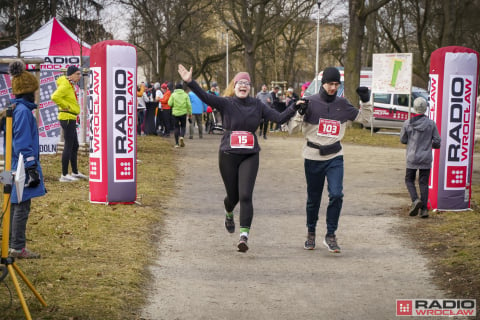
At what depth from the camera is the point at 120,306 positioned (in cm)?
625

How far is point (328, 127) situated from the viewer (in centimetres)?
859

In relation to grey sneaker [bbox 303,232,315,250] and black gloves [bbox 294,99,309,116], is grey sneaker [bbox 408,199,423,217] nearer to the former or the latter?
grey sneaker [bbox 303,232,315,250]

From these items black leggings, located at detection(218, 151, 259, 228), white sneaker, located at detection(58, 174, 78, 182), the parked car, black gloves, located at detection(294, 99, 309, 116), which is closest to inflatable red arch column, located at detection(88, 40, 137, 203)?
white sneaker, located at detection(58, 174, 78, 182)

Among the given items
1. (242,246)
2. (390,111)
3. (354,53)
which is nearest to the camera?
(242,246)

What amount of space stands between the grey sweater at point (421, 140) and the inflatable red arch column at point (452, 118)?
21.4 inches

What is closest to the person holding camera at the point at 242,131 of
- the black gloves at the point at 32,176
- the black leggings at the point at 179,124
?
the black gloves at the point at 32,176

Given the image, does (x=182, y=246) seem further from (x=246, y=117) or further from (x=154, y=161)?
(x=154, y=161)

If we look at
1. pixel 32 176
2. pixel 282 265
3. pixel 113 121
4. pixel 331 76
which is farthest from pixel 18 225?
pixel 113 121

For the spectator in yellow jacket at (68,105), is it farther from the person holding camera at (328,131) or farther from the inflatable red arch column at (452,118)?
the inflatable red arch column at (452,118)

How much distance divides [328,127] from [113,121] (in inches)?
155

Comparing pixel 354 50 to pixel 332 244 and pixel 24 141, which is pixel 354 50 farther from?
pixel 24 141

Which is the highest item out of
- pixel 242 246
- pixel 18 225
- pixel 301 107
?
pixel 301 107

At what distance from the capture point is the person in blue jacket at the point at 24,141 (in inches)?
297

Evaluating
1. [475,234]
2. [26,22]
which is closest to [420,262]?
[475,234]
